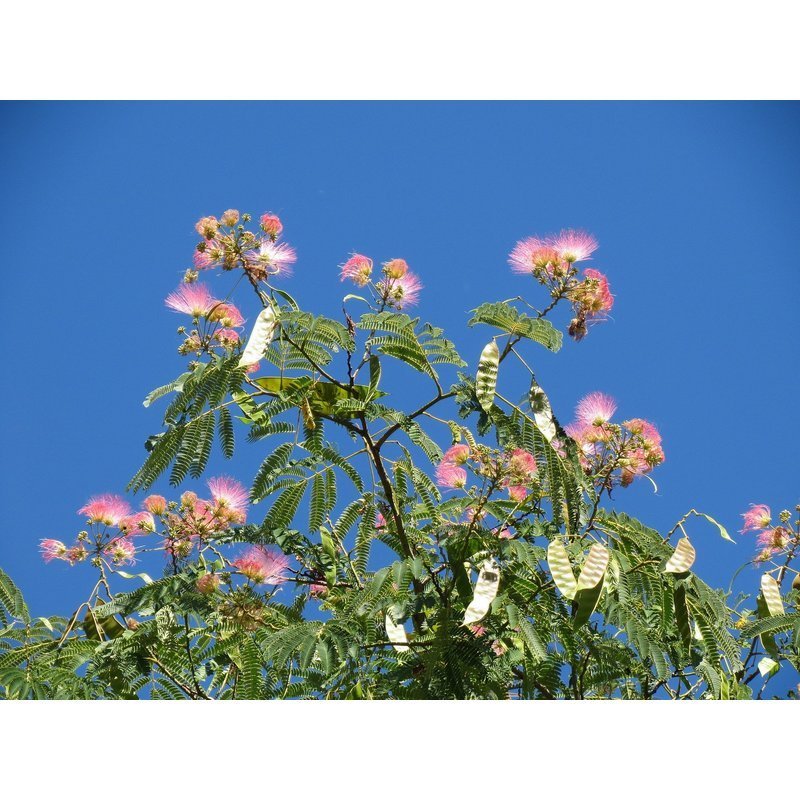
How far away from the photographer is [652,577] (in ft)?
9.79

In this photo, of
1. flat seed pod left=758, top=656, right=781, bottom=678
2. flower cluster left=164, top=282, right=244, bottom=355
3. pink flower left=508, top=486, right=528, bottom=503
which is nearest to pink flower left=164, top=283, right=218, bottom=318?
flower cluster left=164, top=282, right=244, bottom=355

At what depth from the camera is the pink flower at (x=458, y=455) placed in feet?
11.2

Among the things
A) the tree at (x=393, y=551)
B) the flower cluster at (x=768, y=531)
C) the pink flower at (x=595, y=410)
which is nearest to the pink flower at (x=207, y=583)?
the tree at (x=393, y=551)

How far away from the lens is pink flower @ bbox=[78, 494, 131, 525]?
375 cm

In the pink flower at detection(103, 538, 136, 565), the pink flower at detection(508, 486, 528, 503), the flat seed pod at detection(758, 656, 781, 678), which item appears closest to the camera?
the flat seed pod at detection(758, 656, 781, 678)

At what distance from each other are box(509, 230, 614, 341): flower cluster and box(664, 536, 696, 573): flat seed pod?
0.65 meters

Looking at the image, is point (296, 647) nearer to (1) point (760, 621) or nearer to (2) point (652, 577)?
(2) point (652, 577)

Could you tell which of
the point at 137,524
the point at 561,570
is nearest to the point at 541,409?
the point at 561,570

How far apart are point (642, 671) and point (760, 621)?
415mm

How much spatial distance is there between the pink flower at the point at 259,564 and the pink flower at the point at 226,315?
0.71 m

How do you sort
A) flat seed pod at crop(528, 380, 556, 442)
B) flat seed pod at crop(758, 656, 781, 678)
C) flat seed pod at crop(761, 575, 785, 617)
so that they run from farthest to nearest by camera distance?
flat seed pod at crop(758, 656, 781, 678), flat seed pod at crop(761, 575, 785, 617), flat seed pod at crop(528, 380, 556, 442)

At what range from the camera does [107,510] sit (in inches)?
148

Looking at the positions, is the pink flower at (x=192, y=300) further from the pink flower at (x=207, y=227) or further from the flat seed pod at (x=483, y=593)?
the flat seed pod at (x=483, y=593)

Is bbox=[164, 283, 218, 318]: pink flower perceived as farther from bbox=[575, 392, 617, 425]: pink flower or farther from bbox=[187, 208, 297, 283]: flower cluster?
bbox=[575, 392, 617, 425]: pink flower
